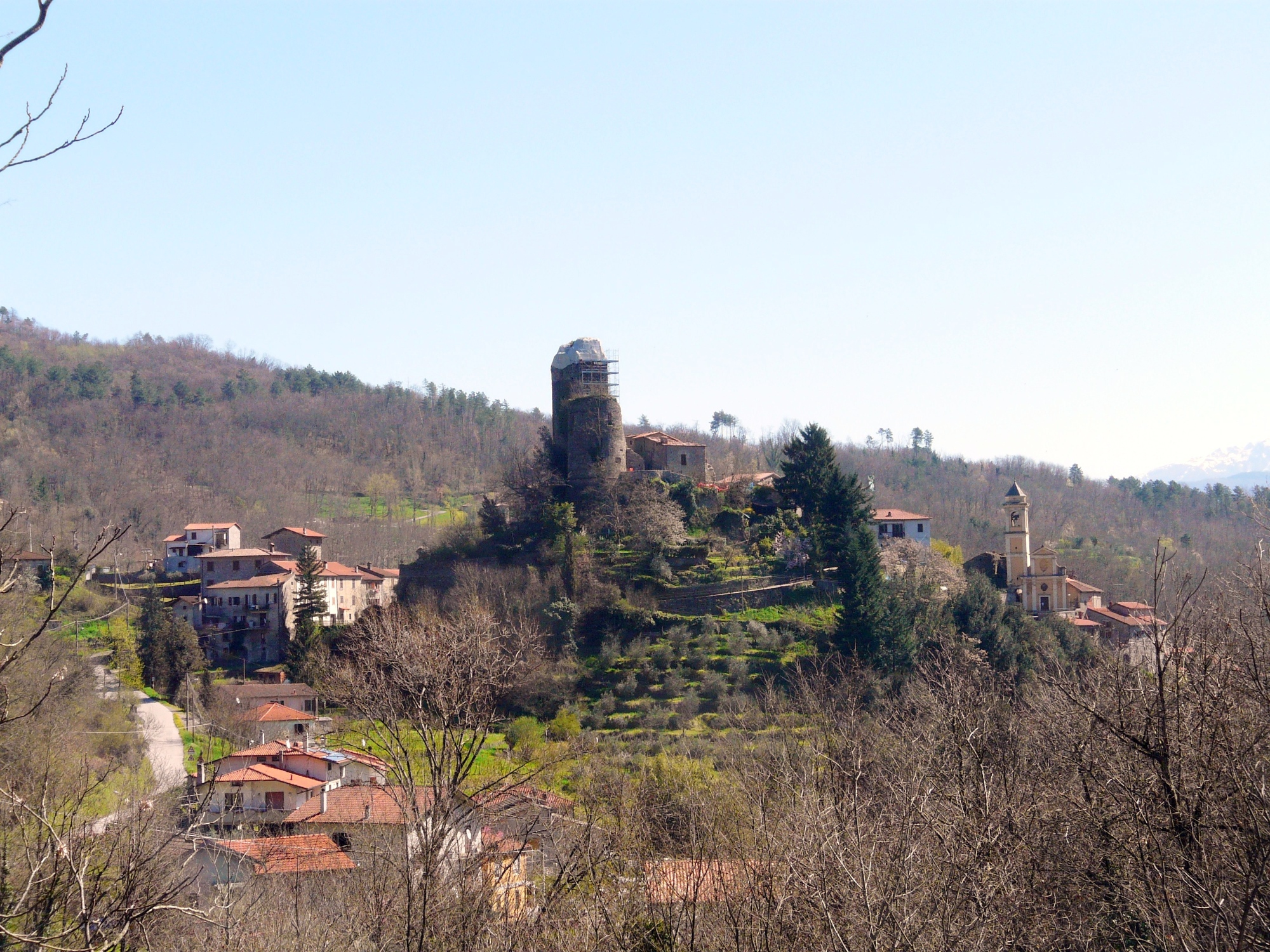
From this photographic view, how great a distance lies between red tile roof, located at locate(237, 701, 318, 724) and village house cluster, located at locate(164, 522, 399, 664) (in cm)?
854

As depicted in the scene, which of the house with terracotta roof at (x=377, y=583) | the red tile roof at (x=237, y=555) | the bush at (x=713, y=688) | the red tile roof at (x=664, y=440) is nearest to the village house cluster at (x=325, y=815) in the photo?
the bush at (x=713, y=688)

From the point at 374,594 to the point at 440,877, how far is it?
43.2 m

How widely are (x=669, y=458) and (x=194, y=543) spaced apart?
93.2ft

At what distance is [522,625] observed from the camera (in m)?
36.4

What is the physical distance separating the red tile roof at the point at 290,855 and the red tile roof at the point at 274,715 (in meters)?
14.7

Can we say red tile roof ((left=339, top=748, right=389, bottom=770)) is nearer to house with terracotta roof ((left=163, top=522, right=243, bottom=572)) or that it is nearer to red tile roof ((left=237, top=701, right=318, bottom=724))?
red tile roof ((left=237, top=701, right=318, bottom=724))

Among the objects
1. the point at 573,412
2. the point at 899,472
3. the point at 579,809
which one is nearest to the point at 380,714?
the point at 579,809

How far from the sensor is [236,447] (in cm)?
10019

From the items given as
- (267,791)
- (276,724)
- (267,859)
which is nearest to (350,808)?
(267,791)

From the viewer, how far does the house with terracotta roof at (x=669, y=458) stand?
1870 inches

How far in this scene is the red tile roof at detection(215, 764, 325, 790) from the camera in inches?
1079

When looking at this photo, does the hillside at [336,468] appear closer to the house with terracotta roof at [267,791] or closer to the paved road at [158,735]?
the paved road at [158,735]

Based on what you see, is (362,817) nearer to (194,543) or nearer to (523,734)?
(523,734)

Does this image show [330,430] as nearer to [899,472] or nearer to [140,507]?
[140,507]
